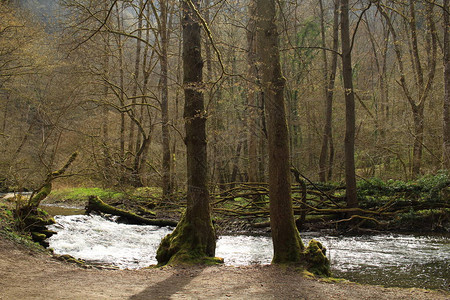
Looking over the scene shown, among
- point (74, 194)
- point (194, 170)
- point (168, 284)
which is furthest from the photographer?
point (74, 194)

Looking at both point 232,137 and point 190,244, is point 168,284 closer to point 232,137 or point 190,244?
point 190,244

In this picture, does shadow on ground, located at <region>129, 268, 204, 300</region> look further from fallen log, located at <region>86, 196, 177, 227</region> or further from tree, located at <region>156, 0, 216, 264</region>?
fallen log, located at <region>86, 196, 177, 227</region>

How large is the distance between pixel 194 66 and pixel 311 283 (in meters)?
4.61

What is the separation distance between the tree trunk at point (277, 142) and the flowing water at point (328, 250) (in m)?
1.24

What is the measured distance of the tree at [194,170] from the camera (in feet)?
25.3

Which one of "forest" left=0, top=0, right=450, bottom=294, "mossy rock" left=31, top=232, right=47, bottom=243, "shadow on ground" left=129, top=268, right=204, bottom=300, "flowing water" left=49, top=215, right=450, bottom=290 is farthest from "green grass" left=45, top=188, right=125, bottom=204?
"shadow on ground" left=129, top=268, right=204, bottom=300

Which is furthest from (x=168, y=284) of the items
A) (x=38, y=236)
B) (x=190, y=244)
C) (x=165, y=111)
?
(x=165, y=111)

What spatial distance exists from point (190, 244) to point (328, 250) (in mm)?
3684

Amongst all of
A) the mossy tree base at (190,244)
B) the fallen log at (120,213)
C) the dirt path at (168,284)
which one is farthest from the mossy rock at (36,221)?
the mossy tree base at (190,244)

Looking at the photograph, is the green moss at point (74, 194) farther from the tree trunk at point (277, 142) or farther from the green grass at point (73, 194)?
the tree trunk at point (277, 142)

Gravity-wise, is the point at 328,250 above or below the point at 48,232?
below

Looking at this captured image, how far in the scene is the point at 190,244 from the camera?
25.1 feet

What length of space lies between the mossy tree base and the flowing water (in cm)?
82

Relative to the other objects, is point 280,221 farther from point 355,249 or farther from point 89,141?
point 89,141
